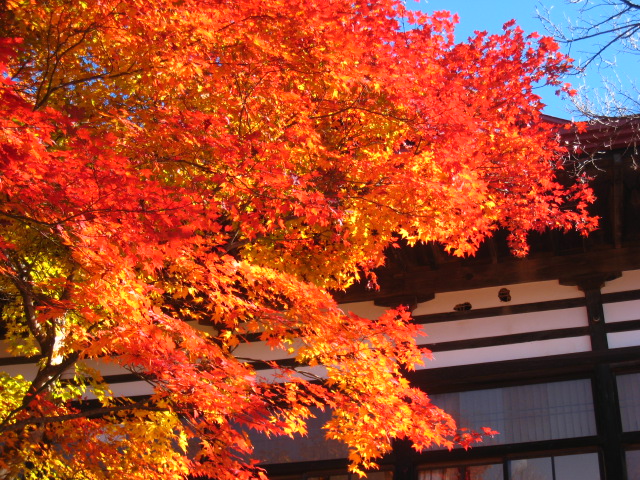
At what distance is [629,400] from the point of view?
9.02 m

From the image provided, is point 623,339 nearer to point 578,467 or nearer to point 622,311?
point 622,311

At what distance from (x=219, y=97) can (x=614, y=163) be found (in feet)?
16.4

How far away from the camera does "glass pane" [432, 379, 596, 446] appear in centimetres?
916

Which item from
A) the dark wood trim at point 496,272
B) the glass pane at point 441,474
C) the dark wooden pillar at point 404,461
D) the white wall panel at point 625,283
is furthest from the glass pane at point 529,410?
the dark wood trim at point 496,272

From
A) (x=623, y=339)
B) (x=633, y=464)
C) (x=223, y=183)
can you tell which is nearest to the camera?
(x=223, y=183)

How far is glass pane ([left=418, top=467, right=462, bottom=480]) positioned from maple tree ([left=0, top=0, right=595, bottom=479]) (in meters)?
2.21

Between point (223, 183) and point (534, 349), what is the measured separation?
5317mm

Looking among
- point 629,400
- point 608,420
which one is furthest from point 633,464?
point 629,400

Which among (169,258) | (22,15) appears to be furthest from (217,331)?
(22,15)

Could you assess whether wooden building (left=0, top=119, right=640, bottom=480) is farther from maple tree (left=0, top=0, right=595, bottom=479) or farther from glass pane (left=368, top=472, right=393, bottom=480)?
Result: maple tree (left=0, top=0, right=595, bottom=479)

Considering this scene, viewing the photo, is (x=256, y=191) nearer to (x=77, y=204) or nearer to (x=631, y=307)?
(x=77, y=204)

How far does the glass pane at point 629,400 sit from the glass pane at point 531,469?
1042 millimetres

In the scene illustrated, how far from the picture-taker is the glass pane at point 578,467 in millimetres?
8789

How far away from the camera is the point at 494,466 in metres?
9.23
